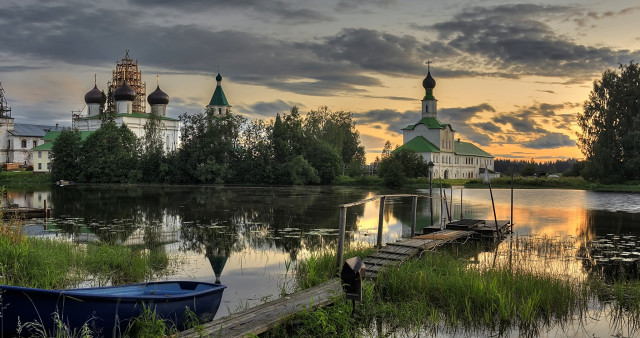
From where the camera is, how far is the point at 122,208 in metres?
29.7

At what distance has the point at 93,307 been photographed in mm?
7043

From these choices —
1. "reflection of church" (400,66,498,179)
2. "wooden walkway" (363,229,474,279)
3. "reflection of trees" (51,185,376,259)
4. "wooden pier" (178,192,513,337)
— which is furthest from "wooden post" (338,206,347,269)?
"reflection of church" (400,66,498,179)

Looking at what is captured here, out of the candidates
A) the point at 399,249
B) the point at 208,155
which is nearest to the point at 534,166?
the point at 208,155

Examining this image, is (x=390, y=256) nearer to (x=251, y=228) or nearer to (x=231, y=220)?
(x=251, y=228)

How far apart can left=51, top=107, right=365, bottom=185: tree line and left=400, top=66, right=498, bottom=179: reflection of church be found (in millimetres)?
19480

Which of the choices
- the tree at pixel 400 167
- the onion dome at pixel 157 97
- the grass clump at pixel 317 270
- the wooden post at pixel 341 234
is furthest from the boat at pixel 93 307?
the onion dome at pixel 157 97

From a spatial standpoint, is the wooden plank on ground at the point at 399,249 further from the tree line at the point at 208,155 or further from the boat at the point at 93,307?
the tree line at the point at 208,155

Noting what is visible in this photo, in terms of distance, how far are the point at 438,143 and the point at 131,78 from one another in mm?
50832

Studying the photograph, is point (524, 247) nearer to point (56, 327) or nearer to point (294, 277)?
point (294, 277)

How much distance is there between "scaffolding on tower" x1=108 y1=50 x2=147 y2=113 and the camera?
88750 mm

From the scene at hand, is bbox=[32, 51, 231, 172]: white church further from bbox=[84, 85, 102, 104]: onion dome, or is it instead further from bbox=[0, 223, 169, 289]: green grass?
bbox=[0, 223, 169, 289]: green grass

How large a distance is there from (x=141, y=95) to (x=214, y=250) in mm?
80135

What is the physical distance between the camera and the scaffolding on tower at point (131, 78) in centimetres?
8875

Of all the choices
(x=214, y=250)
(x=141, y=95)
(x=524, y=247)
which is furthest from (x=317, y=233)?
(x=141, y=95)
